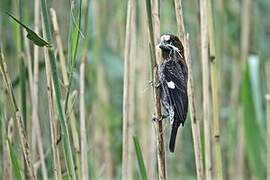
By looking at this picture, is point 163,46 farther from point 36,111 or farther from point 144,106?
point 144,106

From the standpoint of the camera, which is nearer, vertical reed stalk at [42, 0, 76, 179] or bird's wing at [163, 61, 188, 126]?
vertical reed stalk at [42, 0, 76, 179]

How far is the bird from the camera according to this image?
3.98ft

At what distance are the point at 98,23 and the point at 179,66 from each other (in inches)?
36.6

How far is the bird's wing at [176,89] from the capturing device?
121 centimetres

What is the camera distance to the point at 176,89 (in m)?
1.23

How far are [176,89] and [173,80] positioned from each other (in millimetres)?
28

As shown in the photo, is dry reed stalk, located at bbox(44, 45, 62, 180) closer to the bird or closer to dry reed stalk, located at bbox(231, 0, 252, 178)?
the bird

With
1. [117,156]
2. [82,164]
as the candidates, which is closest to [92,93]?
[117,156]

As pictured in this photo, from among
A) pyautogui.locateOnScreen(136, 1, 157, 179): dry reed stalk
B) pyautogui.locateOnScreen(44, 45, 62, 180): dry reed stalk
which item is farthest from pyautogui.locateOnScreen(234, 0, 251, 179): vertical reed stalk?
pyautogui.locateOnScreen(44, 45, 62, 180): dry reed stalk

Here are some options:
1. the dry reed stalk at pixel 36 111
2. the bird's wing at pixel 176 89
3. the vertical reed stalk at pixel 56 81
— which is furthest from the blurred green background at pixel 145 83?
the vertical reed stalk at pixel 56 81

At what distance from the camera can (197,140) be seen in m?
1.22

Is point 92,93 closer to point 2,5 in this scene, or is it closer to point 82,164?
point 2,5

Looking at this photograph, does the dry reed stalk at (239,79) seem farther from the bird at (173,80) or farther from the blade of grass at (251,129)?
the bird at (173,80)

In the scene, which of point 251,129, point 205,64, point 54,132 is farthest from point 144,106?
point 54,132
